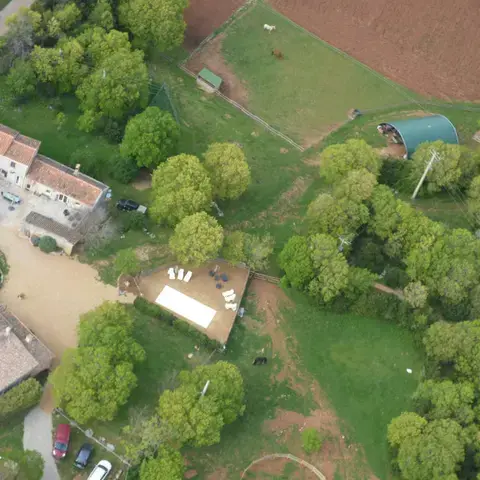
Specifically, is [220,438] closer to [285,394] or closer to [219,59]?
[285,394]

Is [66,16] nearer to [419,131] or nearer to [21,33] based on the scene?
[21,33]

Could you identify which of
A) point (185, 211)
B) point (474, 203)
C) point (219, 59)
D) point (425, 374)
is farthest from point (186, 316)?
point (219, 59)

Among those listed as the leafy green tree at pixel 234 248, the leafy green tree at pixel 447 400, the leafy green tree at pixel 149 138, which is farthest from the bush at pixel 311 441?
the leafy green tree at pixel 149 138

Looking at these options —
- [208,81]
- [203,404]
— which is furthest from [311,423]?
[208,81]

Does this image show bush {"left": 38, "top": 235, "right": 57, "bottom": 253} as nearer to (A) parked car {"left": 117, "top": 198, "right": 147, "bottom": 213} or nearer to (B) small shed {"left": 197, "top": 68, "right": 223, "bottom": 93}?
(A) parked car {"left": 117, "top": 198, "right": 147, "bottom": 213}

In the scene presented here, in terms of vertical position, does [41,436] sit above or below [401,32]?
below

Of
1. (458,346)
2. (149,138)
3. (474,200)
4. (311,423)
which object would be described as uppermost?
(149,138)
